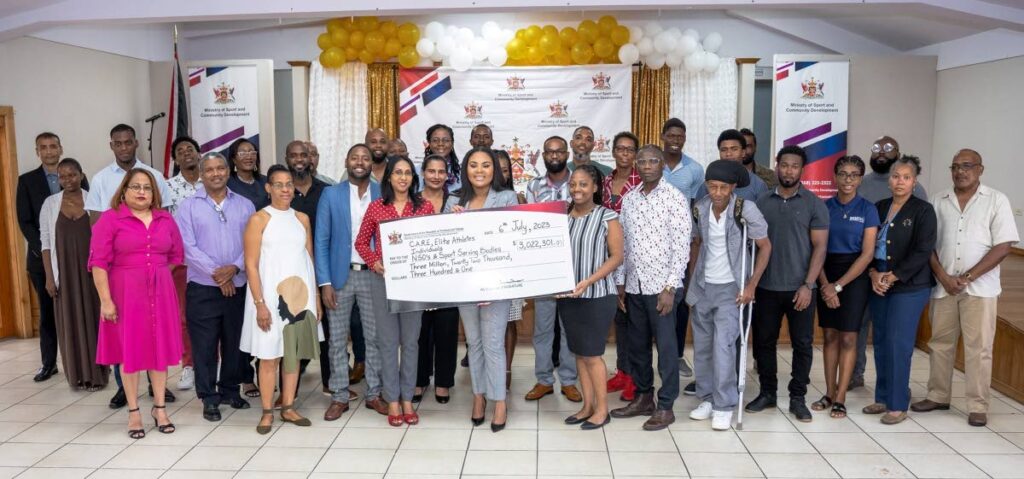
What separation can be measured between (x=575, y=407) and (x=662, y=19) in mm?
5379

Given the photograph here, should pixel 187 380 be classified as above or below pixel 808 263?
below

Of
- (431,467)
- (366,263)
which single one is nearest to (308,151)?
(366,263)

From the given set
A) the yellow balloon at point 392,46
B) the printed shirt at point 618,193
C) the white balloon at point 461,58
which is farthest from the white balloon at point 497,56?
the printed shirt at point 618,193

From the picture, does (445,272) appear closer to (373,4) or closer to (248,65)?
(373,4)

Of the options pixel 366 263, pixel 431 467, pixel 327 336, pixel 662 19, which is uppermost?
pixel 662 19

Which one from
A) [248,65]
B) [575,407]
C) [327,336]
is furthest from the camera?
[248,65]

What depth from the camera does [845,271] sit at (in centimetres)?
430

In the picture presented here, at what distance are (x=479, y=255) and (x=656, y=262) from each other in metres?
1.00

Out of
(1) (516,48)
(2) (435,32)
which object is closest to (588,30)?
(1) (516,48)

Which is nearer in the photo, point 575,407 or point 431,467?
point 431,467

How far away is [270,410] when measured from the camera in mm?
4258

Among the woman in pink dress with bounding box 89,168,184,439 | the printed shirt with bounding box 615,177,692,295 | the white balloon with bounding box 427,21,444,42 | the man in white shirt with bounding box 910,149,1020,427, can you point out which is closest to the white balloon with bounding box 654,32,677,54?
the white balloon with bounding box 427,21,444,42

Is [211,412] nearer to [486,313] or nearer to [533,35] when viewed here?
[486,313]

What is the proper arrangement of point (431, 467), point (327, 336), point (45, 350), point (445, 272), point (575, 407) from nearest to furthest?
point (431, 467)
point (445, 272)
point (575, 407)
point (327, 336)
point (45, 350)
